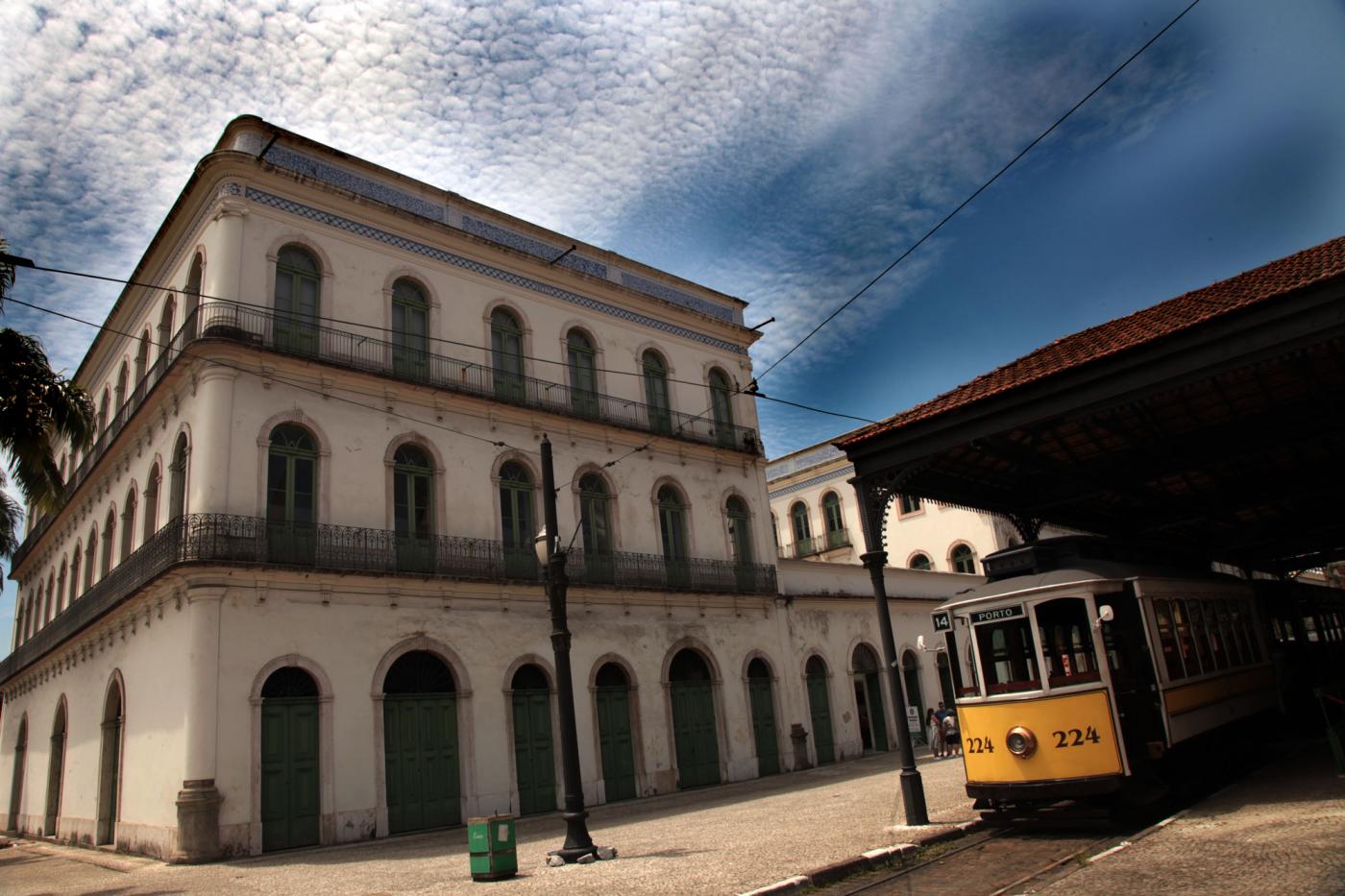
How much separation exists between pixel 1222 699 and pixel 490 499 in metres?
13.1

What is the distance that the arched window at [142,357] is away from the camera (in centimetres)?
2116

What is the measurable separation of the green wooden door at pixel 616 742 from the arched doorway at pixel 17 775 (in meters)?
18.3

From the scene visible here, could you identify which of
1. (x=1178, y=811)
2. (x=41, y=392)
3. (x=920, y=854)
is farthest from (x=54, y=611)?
(x=1178, y=811)

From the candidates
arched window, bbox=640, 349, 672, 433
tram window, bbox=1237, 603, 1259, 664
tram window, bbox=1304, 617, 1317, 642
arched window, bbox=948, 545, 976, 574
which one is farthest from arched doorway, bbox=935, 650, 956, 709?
tram window, bbox=1237, 603, 1259, 664

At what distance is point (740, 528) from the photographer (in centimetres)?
2475

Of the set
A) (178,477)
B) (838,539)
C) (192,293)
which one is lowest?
(178,477)

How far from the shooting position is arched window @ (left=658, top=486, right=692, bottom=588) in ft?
72.7

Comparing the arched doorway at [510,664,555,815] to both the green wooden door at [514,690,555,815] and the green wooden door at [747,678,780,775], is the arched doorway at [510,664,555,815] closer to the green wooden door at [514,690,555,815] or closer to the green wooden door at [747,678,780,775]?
the green wooden door at [514,690,555,815]

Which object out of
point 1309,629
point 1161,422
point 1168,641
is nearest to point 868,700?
point 1309,629

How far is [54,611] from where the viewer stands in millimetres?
26516

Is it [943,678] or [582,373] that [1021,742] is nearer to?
[582,373]

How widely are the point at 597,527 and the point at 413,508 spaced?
15.1 ft

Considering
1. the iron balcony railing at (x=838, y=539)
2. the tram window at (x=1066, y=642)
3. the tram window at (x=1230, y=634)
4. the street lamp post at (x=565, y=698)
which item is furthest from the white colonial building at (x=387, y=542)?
the iron balcony railing at (x=838, y=539)

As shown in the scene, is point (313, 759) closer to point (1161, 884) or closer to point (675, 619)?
point (675, 619)
